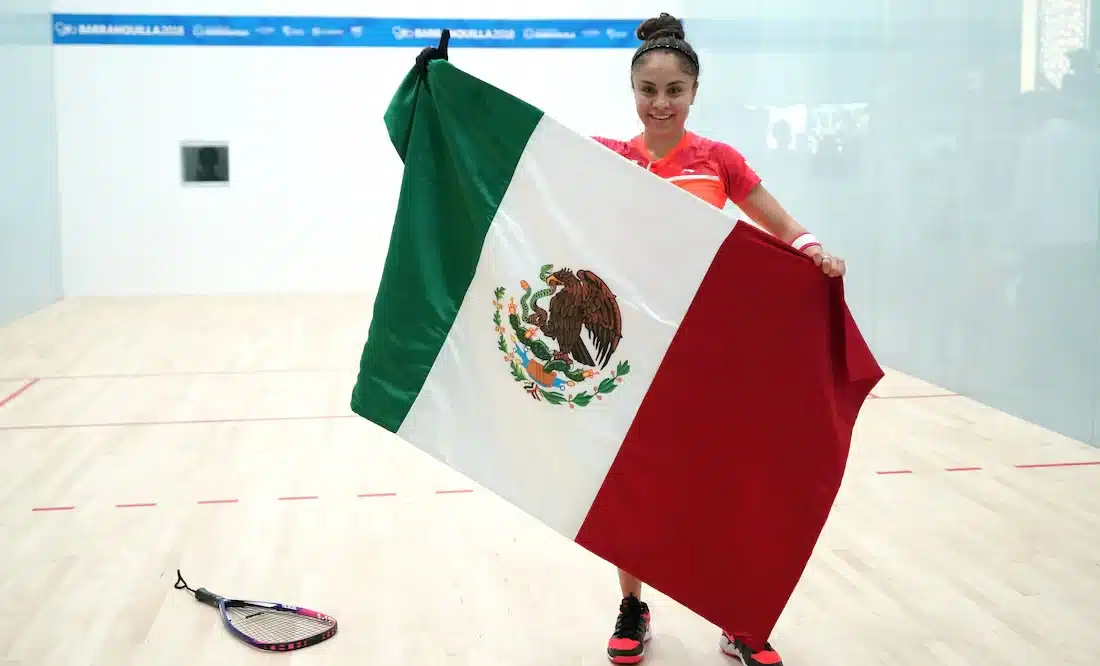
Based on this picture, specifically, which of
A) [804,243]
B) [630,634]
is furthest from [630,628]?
[804,243]

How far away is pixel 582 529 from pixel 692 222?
0.63 meters

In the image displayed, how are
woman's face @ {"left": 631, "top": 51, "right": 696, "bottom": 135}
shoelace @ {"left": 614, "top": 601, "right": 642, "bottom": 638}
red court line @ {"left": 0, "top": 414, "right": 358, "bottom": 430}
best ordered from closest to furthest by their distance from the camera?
woman's face @ {"left": 631, "top": 51, "right": 696, "bottom": 135} → shoelace @ {"left": 614, "top": 601, "right": 642, "bottom": 638} → red court line @ {"left": 0, "top": 414, "right": 358, "bottom": 430}

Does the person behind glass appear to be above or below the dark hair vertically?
below

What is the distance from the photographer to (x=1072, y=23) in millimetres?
4512

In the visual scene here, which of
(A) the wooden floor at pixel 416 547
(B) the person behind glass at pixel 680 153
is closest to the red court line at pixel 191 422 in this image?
(A) the wooden floor at pixel 416 547

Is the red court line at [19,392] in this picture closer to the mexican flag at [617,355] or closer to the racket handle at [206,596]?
the racket handle at [206,596]

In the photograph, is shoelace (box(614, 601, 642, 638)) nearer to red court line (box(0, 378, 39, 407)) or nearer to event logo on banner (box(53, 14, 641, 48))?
red court line (box(0, 378, 39, 407))

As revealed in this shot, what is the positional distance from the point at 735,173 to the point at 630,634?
997 mm

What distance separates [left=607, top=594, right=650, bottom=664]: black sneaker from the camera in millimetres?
2414

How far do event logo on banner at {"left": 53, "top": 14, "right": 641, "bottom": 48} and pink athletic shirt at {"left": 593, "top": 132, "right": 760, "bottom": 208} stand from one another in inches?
287

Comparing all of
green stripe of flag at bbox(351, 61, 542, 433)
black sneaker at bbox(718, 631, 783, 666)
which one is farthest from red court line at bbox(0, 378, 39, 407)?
black sneaker at bbox(718, 631, 783, 666)

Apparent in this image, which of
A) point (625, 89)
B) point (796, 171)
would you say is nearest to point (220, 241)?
point (625, 89)

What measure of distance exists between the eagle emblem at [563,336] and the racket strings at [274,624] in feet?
2.61

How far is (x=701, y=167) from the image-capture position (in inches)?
91.0
